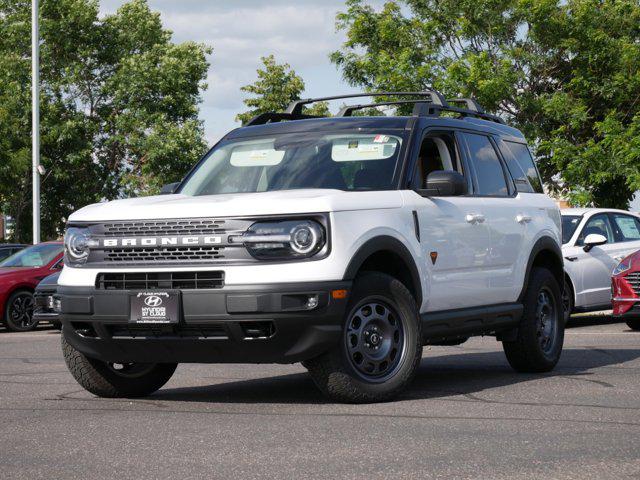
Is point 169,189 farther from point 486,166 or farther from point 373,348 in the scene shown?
point 486,166

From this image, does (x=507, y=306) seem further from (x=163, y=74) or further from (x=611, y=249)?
(x=163, y=74)

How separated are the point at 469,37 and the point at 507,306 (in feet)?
89.9

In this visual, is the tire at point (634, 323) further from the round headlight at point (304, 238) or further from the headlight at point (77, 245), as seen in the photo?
the headlight at point (77, 245)

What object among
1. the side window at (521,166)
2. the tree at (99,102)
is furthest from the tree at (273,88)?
the side window at (521,166)

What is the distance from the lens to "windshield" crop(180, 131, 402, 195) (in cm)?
860

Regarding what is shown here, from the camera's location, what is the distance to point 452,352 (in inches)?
503

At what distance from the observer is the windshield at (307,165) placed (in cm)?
860

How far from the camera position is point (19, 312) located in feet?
66.7

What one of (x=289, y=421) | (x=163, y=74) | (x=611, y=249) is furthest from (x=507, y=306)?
(x=163, y=74)

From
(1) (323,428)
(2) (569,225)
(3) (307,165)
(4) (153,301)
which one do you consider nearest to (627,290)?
(2) (569,225)

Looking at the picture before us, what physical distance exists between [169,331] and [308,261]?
99 centimetres

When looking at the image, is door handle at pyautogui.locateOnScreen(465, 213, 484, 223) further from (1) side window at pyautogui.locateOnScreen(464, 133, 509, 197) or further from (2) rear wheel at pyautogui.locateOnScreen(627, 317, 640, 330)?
(2) rear wheel at pyautogui.locateOnScreen(627, 317, 640, 330)

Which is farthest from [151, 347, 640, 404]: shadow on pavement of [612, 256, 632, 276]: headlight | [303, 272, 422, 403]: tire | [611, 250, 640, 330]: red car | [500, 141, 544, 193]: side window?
[612, 256, 632, 276]: headlight

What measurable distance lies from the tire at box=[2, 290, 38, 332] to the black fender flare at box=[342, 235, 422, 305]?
12963 mm
